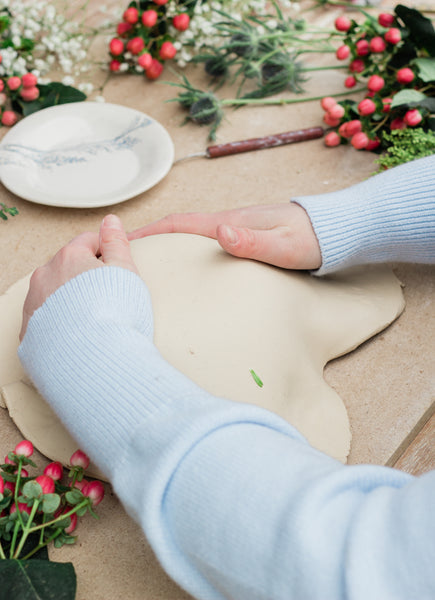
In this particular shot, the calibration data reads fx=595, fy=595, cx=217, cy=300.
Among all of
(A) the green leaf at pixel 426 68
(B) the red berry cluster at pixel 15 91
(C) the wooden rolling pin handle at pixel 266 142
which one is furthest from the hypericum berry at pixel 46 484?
(A) the green leaf at pixel 426 68

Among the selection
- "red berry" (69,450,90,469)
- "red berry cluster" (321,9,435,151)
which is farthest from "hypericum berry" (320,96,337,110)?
"red berry" (69,450,90,469)

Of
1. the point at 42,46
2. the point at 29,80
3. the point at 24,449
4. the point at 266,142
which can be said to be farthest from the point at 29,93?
the point at 24,449

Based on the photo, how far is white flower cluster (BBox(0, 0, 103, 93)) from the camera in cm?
119

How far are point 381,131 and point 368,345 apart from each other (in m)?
0.49

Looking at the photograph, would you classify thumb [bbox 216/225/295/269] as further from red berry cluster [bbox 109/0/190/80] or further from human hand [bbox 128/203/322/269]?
red berry cluster [bbox 109/0/190/80]

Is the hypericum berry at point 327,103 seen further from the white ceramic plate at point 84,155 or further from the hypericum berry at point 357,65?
the white ceramic plate at point 84,155

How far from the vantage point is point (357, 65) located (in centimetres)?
119

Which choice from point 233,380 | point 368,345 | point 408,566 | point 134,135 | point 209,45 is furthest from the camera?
point 209,45

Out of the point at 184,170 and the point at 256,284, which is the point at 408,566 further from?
the point at 184,170

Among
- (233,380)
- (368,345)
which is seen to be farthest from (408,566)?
(368,345)

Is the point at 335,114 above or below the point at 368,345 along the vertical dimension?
above

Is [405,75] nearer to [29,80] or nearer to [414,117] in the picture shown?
[414,117]

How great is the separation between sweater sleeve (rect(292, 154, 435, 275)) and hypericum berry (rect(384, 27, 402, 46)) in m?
0.42

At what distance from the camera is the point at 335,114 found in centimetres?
111
